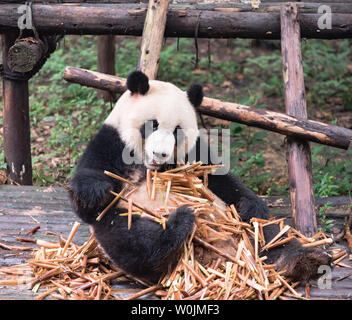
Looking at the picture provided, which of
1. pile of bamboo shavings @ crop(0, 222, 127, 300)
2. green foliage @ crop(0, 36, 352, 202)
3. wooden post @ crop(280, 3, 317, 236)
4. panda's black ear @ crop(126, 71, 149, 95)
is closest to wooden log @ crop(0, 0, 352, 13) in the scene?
wooden post @ crop(280, 3, 317, 236)

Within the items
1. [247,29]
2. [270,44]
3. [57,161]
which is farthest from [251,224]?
[270,44]

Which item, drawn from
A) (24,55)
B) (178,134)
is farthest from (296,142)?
(24,55)

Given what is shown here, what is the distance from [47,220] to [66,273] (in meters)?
1.00

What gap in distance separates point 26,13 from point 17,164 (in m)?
1.49

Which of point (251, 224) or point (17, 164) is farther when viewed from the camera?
point (17, 164)

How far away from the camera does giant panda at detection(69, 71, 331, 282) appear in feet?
10.1

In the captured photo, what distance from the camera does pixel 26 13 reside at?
5070 mm

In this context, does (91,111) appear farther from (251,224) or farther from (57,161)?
(251,224)

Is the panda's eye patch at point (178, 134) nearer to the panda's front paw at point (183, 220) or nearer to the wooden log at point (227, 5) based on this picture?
the panda's front paw at point (183, 220)

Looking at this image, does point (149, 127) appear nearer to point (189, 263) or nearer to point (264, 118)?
point (189, 263)

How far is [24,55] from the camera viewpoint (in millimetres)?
4840

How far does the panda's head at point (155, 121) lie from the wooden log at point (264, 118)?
0.85m

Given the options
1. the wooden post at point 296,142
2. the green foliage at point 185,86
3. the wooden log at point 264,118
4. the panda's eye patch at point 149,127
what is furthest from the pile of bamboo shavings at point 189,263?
the green foliage at point 185,86

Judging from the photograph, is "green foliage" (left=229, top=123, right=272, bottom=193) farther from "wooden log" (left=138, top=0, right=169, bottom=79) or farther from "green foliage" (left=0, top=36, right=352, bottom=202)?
"wooden log" (left=138, top=0, right=169, bottom=79)
